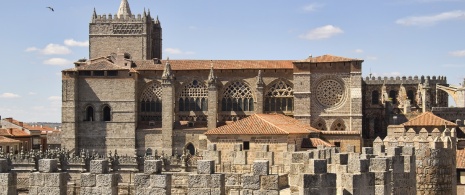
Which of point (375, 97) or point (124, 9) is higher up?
point (124, 9)

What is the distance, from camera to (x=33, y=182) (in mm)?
12922

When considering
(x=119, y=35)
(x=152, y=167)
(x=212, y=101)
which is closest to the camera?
(x=152, y=167)

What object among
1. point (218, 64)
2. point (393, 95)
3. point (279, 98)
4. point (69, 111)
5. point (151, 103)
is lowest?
point (69, 111)

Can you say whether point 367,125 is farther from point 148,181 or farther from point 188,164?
point 148,181

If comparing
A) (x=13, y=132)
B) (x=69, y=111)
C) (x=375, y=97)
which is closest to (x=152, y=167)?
(x=69, y=111)

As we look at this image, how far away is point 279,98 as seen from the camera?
51.3 metres

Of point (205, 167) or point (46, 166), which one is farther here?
point (46, 166)

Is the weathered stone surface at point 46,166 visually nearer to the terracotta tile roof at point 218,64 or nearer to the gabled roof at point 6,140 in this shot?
the terracotta tile roof at point 218,64

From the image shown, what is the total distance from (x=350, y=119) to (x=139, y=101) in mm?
14117

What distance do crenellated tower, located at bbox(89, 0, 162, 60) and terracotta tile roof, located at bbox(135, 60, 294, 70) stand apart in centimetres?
506

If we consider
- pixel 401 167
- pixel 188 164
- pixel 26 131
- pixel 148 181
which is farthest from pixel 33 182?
pixel 26 131

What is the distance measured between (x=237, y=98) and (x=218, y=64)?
274 centimetres

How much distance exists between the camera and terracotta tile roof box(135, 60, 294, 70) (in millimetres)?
51625

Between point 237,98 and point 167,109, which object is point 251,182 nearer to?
point 167,109
